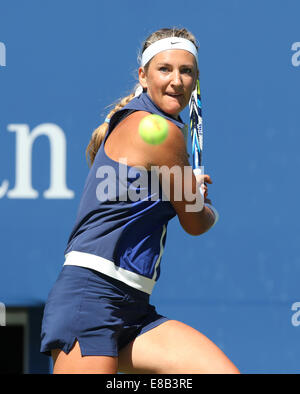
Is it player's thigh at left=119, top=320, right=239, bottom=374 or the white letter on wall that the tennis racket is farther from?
the white letter on wall

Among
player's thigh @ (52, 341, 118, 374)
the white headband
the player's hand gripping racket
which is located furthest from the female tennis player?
the player's hand gripping racket

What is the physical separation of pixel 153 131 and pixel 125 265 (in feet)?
1.28

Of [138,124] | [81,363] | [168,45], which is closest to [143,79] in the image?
[168,45]

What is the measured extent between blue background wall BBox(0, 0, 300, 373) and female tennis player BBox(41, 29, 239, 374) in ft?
4.37

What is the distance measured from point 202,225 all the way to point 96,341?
47 cm

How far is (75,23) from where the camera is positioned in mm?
3625

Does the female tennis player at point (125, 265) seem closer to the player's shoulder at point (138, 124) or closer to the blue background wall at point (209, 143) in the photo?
the player's shoulder at point (138, 124)

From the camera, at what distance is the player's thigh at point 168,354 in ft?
7.25

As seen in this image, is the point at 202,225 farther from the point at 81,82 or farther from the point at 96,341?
the point at 81,82

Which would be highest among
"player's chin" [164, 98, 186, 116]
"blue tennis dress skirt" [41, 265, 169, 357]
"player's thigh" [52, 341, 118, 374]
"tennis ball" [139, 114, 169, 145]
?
"player's chin" [164, 98, 186, 116]

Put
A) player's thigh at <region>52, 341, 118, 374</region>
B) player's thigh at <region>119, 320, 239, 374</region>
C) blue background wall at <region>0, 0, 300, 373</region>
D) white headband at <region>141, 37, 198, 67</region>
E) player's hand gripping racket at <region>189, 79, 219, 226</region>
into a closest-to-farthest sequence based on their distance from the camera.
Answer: player's thigh at <region>52, 341, 118, 374</region>
player's thigh at <region>119, 320, 239, 374</region>
white headband at <region>141, 37, 198, 67</region>
player's hand gripping racket at <region>189, 79, 219, 226</region>
blue background wall at <region>0, 0, 300, 373</region>

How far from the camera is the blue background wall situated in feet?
11.8

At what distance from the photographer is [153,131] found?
210cm

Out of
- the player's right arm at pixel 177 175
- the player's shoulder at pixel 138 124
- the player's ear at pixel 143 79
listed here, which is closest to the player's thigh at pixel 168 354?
the player's right arm at pixel 177 175
